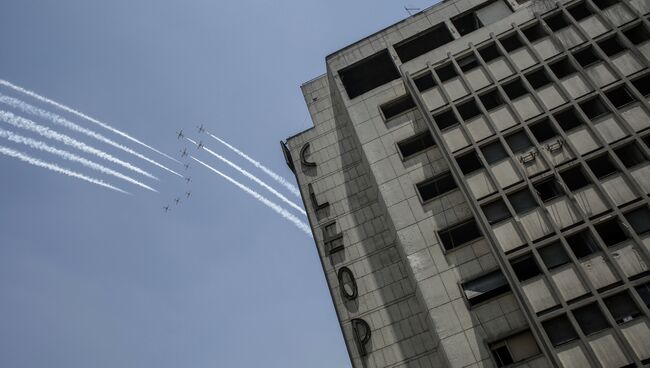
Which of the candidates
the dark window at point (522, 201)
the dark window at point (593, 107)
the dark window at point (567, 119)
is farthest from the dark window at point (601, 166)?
the dark window at point (522, 201)

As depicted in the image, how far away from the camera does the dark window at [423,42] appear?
4312 cm

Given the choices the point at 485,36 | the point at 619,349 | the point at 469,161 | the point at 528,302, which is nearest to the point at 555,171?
the point at 469,161

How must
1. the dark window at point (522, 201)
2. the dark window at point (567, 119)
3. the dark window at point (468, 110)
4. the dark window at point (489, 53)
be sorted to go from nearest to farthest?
the dark window at point (522, 201)
the dark window at point (567, 119)
the dark window at point (468, 110)
the dark window at point (489, 53)

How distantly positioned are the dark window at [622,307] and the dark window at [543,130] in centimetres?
1184

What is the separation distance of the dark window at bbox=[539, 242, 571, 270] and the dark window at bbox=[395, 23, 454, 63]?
71.4 feet

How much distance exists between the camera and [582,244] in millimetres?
29500

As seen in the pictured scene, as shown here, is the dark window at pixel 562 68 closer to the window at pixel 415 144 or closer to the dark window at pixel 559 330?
the window at pixel 415 144

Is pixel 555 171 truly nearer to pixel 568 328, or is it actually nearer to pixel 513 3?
pixel 568 328

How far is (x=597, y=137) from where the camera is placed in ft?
103

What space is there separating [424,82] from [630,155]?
16158 millimetres

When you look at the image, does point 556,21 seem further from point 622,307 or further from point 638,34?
point 622,307

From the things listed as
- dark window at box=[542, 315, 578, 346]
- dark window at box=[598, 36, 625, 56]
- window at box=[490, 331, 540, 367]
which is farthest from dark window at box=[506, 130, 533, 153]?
window at box=[490, 331, 540, 367]

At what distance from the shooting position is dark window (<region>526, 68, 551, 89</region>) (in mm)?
36094

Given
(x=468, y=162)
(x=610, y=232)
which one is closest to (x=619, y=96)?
(x=610, y=232)
